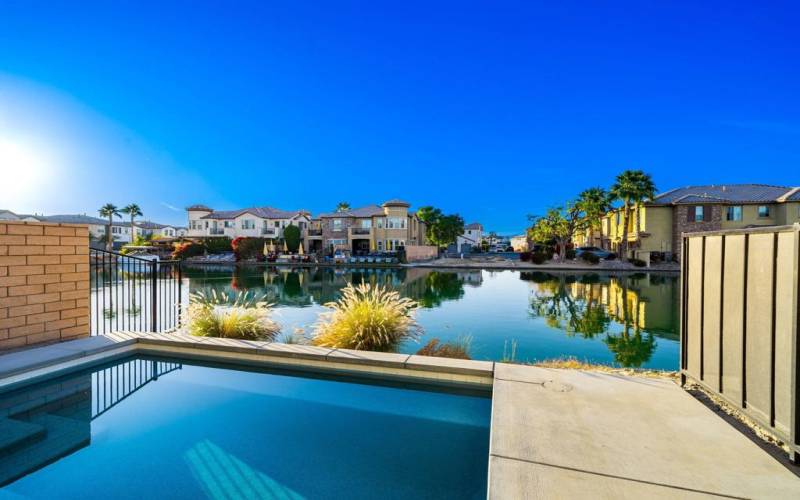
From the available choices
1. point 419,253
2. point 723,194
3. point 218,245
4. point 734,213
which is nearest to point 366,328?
point 419,253

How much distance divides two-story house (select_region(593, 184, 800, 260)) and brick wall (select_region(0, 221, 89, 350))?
39.5 meters

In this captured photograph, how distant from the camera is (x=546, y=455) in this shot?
2465mm

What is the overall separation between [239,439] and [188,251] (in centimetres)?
4854

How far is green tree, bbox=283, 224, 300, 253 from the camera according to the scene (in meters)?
47.6

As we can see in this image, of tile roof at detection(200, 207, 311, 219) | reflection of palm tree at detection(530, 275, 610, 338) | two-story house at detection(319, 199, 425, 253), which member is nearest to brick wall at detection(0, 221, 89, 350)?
reflection of palm tree at detection(530, 275, 610, 338)

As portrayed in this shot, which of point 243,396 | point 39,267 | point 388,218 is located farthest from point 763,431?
point 388,218

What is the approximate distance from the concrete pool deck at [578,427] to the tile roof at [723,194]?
130ft

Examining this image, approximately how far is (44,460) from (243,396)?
1.53m

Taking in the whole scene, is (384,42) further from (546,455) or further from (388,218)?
(546,455)

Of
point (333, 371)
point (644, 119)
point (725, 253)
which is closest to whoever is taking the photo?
point (725, 253)

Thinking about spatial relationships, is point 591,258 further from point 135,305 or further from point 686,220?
point 135,305

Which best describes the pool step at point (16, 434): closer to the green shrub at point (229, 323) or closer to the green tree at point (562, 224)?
the green shrub at point (229, 323)

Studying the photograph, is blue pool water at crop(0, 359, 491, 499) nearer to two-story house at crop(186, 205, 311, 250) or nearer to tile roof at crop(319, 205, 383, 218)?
tile roof at crop(319, 205, 383, 218)

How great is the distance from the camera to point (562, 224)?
127ft
